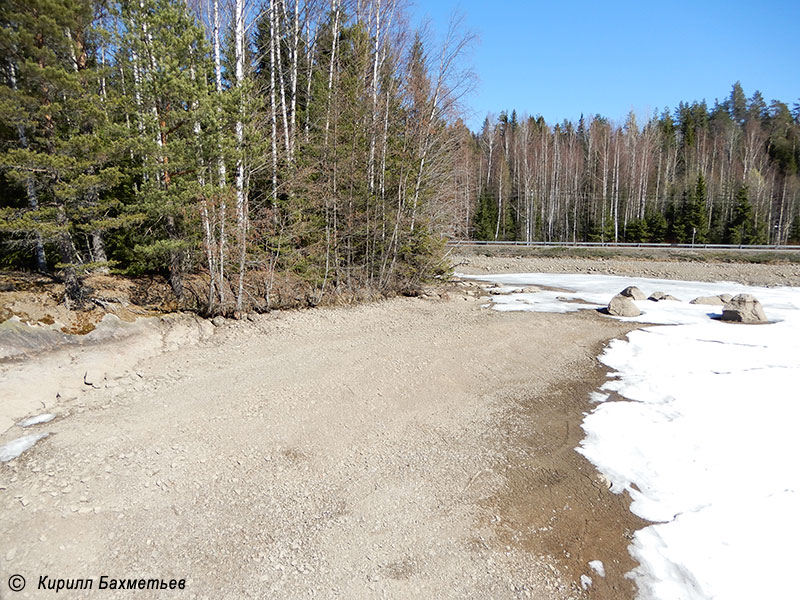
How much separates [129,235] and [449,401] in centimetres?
962

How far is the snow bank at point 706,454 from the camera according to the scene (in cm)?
411

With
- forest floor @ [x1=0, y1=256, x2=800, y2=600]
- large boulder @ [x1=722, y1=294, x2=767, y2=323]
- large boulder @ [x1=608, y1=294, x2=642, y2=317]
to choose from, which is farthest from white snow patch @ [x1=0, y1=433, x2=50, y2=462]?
large boulder @ [x1=722, y1=294, x2=767, y2=323]

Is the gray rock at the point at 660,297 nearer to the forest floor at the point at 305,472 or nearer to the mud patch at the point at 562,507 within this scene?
the forest floor at the point at 305,472

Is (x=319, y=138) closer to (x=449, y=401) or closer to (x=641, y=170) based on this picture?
(x=449, y=401)

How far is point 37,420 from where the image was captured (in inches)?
249

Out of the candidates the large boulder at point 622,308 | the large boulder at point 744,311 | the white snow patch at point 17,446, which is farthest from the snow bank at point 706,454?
the white snow patch at point 17,446

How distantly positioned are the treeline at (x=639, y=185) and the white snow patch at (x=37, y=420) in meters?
35.7

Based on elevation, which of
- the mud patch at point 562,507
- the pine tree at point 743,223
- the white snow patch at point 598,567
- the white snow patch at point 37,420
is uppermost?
the pine tree at point 743,223

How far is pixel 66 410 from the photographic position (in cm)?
664

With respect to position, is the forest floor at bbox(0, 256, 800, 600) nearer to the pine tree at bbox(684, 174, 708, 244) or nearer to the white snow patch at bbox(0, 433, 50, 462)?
the white snow patch at bbox(0, 433, 50, 462)

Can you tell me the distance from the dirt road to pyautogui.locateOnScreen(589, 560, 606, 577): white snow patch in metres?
0.09

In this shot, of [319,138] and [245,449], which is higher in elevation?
[319,138]

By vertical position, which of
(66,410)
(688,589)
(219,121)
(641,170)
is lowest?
(688,589)

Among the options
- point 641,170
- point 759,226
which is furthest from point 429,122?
point 759,226
